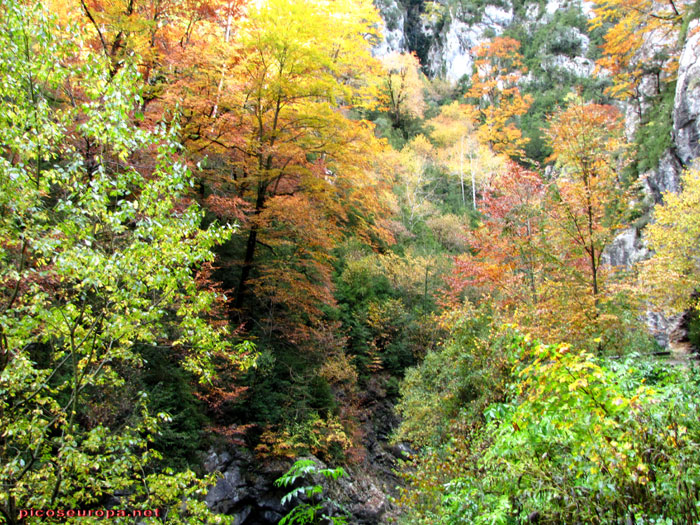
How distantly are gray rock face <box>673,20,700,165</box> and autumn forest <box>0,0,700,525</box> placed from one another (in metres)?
0.15

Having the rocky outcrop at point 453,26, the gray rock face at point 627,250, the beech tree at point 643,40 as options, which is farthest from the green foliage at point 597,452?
the rocky outcrop at point 453,26

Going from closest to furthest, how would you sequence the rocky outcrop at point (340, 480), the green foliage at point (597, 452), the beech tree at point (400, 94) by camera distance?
the green foliage at point (597, 452), the rocky outcrop at point (340, 480), the beech tree at point (400, 94)

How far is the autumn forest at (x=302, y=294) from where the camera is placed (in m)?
3.21

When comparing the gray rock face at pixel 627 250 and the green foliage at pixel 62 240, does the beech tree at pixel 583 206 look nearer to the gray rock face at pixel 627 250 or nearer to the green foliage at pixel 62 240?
the green foliage at pixel 62 240

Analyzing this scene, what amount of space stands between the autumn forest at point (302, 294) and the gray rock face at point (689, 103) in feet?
0.48

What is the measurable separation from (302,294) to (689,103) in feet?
65.5

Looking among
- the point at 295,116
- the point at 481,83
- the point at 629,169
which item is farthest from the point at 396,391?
the point at 481,83

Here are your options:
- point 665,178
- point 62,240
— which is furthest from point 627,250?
point 62,240

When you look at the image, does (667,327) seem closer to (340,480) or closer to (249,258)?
(340,480)

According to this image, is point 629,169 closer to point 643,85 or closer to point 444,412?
point 643,85

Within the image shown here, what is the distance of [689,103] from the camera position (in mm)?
17641

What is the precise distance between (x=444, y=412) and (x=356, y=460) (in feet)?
14.5

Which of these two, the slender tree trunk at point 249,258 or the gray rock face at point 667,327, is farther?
the gray rock face at point 667,327

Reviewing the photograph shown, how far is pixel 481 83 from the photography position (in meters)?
40.0
